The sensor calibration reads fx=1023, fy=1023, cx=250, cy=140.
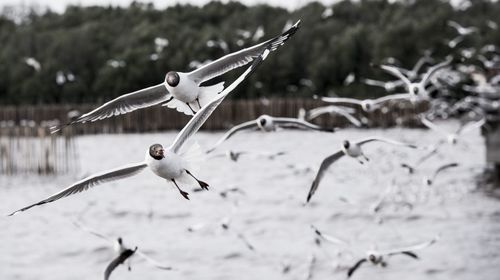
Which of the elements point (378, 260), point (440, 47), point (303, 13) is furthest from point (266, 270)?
point (303, 13)

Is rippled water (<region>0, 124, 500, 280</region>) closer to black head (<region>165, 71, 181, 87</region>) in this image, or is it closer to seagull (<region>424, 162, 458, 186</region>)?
black head (<region>165, 71, 181, 87</region>)

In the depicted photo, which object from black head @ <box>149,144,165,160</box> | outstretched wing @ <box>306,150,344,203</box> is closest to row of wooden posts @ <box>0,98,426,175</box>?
outstretched wing @ <box>306,150,344,203</box>

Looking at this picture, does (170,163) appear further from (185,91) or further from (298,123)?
(298,123)

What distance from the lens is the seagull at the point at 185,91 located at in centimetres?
836

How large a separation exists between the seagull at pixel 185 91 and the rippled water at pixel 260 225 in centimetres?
83

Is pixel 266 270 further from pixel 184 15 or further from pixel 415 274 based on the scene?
pixel 184 15

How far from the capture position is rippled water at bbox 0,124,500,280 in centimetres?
1634

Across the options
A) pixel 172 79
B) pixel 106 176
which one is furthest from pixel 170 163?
pixel 172 79

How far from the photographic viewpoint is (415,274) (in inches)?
607

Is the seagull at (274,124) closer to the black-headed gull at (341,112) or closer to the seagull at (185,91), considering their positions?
the seagull at (185,91)

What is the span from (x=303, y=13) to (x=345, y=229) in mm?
56707

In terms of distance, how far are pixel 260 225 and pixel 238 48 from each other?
113ft

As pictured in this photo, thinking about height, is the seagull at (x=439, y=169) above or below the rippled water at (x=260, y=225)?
above

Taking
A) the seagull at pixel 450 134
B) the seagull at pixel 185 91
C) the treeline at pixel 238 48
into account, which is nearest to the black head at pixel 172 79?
the seagull at pixel 185 91
